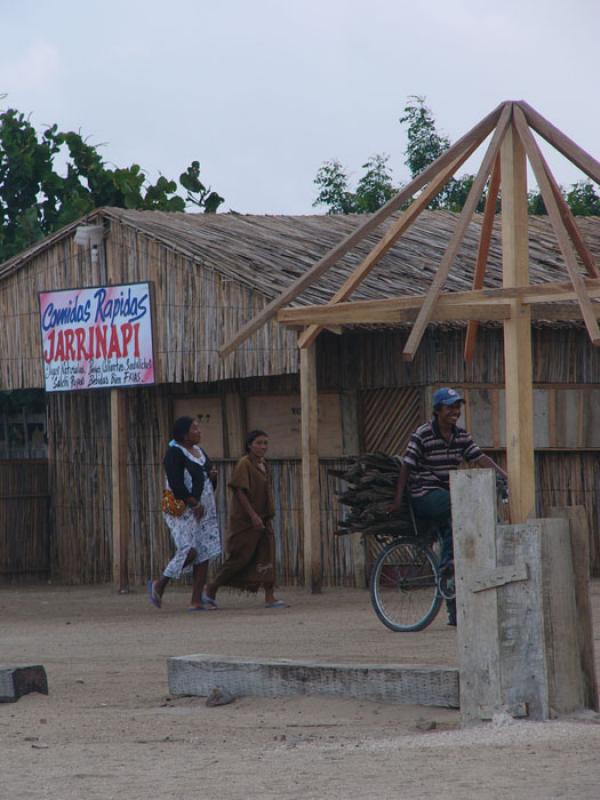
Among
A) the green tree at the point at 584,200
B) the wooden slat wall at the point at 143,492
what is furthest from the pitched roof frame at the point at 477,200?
the green tree at the point at 584,200

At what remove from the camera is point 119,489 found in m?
16.3

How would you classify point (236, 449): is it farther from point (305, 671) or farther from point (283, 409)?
point (305, 671)

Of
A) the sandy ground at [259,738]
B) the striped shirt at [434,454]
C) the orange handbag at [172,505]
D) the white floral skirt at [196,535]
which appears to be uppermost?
the striped shirt at [434,454]

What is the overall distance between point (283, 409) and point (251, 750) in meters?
9.60

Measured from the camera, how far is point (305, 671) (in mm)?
8273

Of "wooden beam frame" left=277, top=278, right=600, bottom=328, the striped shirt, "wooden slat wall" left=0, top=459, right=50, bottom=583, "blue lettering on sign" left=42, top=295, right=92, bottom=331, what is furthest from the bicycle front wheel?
"wooden slat wall" left=0, top=459, right=50, bottom=583

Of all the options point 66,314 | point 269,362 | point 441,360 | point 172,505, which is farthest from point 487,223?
point 66,314

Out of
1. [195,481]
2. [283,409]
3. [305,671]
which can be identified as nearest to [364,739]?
[305,671]

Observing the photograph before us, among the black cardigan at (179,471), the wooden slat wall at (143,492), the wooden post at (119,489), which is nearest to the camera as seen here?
the black cardigan at (179,471)

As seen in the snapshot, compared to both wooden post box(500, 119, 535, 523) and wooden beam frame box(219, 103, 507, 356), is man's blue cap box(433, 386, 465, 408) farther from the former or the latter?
wooden post box(500, 119, 535, 523)

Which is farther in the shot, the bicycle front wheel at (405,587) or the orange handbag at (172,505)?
the orange handbag at (172,505)

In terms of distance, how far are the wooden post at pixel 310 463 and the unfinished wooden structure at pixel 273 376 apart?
0.12ft

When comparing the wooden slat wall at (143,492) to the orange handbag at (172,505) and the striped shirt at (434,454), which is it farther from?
the striped shirt at (434,454)

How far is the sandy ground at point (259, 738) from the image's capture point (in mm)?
5941
